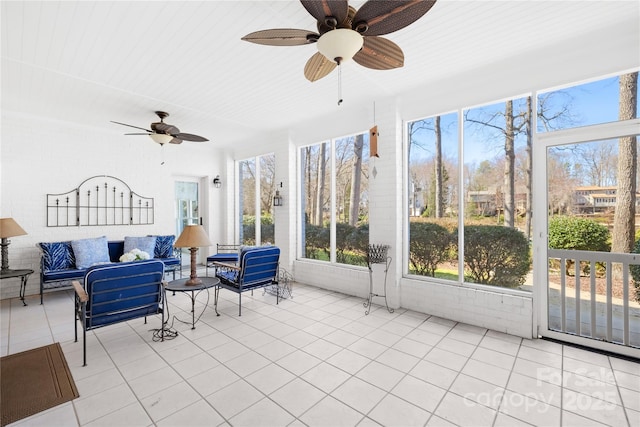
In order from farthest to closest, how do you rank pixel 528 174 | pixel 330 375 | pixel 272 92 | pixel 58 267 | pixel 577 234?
pixel 58 267
pixel 272 92
pixel 528 174
pixel 577 234
pixel 330 375

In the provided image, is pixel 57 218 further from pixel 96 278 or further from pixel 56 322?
pixel 96 278

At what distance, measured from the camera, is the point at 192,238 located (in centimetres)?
357

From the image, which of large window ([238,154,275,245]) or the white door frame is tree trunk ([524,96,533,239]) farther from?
large window ([238,154,275,245])

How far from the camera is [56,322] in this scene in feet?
12.1

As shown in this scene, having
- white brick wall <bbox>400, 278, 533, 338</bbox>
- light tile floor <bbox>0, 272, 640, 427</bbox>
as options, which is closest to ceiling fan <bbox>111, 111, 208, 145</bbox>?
light tile floor <bbox>0, 272, 640, 427</bbox>

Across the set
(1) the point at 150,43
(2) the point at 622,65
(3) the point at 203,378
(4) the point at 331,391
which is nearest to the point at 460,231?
(2) the point at 622,65

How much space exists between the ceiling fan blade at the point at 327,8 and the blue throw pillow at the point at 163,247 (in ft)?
17.9

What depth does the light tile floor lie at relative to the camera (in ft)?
6.55

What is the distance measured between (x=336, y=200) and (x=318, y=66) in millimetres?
3083

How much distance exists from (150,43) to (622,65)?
4.53 meters

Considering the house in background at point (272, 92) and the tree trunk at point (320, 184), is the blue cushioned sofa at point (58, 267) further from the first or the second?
the tree trunk at point (320, 184)

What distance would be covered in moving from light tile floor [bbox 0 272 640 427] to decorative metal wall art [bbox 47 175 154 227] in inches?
80.6

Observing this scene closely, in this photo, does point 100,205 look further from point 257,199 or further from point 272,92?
point 272,92

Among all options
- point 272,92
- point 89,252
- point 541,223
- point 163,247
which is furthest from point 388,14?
point 163,247
